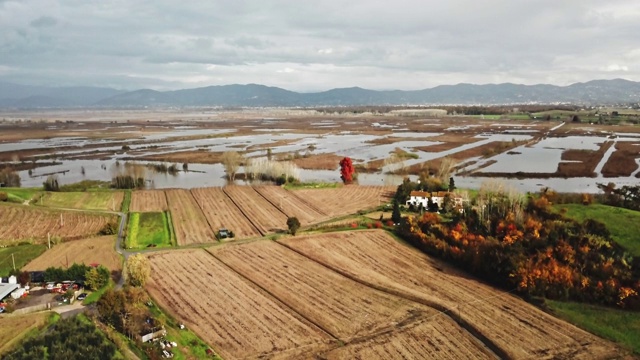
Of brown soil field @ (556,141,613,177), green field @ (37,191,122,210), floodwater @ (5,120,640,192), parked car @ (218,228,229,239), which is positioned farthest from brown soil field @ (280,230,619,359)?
brown soil field @ (556,141,613,177)

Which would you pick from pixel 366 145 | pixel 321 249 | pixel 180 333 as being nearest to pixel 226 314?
pixel 180 333

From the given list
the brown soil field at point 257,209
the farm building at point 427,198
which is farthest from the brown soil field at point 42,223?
the farm building at point 427,198

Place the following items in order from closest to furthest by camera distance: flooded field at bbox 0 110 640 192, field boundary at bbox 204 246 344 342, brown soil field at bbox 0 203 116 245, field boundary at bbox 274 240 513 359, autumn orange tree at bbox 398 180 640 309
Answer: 1. field boundary at bbox 274 240 513 359
2. field boundary at bbox 204 246 344 342
3. autumn orange tree at bbox 398 180 640 309
4. brown soil field at bbox 0 203 116 245
5. flooded field at bbox 0 110 640 192

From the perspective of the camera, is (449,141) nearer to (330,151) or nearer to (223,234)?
(330,151)

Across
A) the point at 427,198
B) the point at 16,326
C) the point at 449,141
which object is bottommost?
the point at 449,141

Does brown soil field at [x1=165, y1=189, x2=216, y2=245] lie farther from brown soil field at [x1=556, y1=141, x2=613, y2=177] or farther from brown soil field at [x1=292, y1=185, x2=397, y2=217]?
brown soil field at [x1=556, y1=141, x2=613, y2=177]

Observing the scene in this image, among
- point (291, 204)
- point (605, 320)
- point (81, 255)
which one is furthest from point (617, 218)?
point (81, 255)

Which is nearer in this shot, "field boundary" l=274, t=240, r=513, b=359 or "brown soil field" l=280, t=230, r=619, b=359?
"field boundary" l=274, t=240, r=513, b=359
